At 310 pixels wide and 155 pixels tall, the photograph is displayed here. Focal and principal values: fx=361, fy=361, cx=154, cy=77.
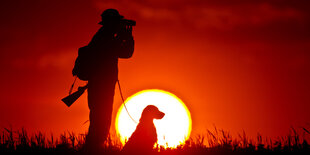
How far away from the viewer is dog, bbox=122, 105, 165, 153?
6.71 meters

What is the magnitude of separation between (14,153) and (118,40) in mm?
2703

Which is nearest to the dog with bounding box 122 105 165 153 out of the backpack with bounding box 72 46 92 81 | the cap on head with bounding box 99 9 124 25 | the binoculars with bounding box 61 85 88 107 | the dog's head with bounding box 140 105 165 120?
→ the dog's head with bounding box 140 105 165 120

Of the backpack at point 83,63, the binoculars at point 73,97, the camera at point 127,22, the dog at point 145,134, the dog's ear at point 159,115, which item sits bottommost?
the dog at point 145,134

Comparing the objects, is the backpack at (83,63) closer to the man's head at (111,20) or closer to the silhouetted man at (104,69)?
the silhouetted man at (104,69)

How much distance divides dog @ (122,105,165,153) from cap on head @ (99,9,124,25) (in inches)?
84.2

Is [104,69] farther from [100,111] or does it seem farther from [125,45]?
[100,111]

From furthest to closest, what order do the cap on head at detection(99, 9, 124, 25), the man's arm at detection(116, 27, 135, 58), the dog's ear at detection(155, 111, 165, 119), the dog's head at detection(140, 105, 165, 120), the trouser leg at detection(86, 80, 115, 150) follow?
the dog's ear at detection(155, 111, 165, 119)
the dog's head at detection(140, 105, 165, 120)
the cap on head at detection(99, 9, 124, 25)
the man's arm at detection(116, 27, 135, 58)
the trouser leg at detection(86, 80, 115, 150)

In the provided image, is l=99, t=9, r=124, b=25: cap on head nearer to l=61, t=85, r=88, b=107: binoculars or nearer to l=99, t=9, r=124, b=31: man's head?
l=99, t=9, r=124, b=31: man's head

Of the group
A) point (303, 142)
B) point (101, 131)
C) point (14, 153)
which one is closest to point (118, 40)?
point (101, 131)

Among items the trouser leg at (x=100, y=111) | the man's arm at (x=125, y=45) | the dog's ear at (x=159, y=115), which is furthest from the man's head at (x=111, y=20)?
the dog's ear at (x=159, y=115)

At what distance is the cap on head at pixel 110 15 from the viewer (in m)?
6.91

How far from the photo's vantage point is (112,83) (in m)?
6.66

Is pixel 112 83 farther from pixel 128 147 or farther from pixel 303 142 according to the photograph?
pixel 303 142

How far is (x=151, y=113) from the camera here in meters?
7.86
